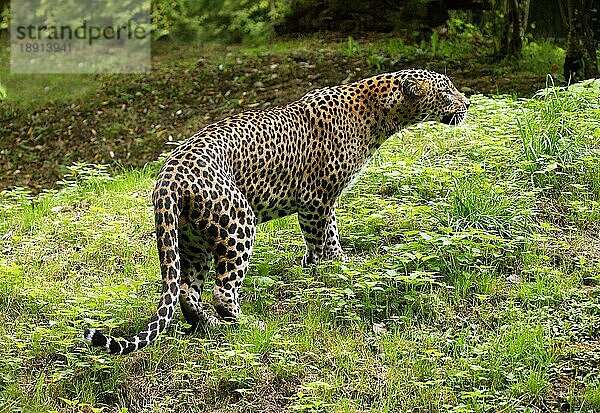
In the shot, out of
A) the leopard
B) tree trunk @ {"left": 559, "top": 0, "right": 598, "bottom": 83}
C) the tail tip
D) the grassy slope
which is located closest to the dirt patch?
tree trunk @ {"left": 559, "top": 0, "right": 598, "bottom": 83}

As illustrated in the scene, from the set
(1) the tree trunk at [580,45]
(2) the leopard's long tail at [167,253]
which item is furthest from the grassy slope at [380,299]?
(1) the tree trunk at [580,45]

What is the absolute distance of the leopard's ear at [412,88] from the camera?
6.91 metres

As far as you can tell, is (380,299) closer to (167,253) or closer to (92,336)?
(167,253)

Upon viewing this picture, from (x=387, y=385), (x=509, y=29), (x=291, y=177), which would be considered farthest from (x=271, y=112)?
(x=509, y=29)

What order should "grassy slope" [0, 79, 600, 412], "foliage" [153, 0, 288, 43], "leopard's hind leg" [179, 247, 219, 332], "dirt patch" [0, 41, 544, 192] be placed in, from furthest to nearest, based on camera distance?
"foliage" [153, 0, 288, 43], "dirt patch" [0, 41, 544, 192], "leopard's hind leg" [179, 247, 219, 332], "grassy slope" [0, 79, 600, 412]

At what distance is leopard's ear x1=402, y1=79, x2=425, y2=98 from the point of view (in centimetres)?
691

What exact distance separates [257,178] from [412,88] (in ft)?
5.19

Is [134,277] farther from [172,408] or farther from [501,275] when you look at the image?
[501,275]

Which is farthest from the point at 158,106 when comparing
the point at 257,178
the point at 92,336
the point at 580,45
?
the point at 92,336

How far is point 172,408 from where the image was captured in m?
5.21

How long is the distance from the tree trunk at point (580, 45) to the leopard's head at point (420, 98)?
433 centimetres

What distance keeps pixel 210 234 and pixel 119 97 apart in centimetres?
910

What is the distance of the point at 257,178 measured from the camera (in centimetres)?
618

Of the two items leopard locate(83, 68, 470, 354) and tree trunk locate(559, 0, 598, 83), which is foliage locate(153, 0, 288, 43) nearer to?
tree trunk locate(559, 0, 598, 83)
